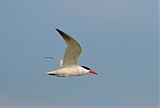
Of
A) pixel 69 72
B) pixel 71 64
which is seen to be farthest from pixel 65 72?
pixel 71 64

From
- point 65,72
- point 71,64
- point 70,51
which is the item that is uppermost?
point 70,51

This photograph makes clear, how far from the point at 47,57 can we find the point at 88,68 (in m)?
2.15

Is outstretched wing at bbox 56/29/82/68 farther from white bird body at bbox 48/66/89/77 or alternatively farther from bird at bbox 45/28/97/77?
white bird body at bbox 48/66/89/77

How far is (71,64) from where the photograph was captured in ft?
62.6

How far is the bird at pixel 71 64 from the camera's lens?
17911 mm

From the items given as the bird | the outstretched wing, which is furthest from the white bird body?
the outstretched wing

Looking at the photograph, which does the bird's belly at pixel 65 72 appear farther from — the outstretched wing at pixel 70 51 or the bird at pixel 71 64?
the outstretched wing at pixel 70 51

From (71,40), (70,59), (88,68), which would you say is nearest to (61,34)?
(71,40)

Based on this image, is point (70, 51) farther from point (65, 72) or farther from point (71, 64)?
point (65, 72)

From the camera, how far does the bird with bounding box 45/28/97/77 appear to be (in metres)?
17.9

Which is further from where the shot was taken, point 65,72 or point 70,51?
point 65,72

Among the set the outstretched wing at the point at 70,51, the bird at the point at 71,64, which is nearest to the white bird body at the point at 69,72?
the bird at the point at 71,64

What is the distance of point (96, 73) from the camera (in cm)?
2012

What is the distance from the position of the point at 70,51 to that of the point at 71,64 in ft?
3.10
